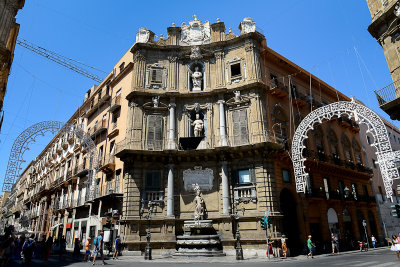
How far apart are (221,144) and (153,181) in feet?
19.5

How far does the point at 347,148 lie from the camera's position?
3222cm

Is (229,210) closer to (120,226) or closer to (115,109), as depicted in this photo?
(120,226)

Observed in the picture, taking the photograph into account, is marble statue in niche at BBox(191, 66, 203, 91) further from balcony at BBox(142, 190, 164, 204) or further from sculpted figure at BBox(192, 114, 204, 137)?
balcony at BBox(142, 190, 164, 204)

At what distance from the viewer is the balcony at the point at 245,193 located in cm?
1989

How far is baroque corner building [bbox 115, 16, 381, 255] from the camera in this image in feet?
66.3

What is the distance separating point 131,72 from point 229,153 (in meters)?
12.3

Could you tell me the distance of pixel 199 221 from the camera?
63.7 feet

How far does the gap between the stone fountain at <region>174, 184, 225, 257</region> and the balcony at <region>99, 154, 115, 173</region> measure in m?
9.05

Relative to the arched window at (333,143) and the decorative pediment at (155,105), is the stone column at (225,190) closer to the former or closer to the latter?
the decorative pediment at (155,105)

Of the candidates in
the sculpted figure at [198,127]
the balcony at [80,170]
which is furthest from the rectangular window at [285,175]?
the balcony at [80,170]

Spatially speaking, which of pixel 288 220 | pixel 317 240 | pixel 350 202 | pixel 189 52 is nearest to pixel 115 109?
pixel 189 52

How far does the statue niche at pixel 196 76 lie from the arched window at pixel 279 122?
21.5ft

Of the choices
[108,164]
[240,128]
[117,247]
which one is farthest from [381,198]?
[108,164]

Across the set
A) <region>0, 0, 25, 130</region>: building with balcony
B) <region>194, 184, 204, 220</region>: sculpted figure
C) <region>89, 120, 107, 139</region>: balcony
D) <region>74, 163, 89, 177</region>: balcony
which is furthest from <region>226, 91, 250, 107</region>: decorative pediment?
<region>74, 163, 89, 177</region>: balcony
